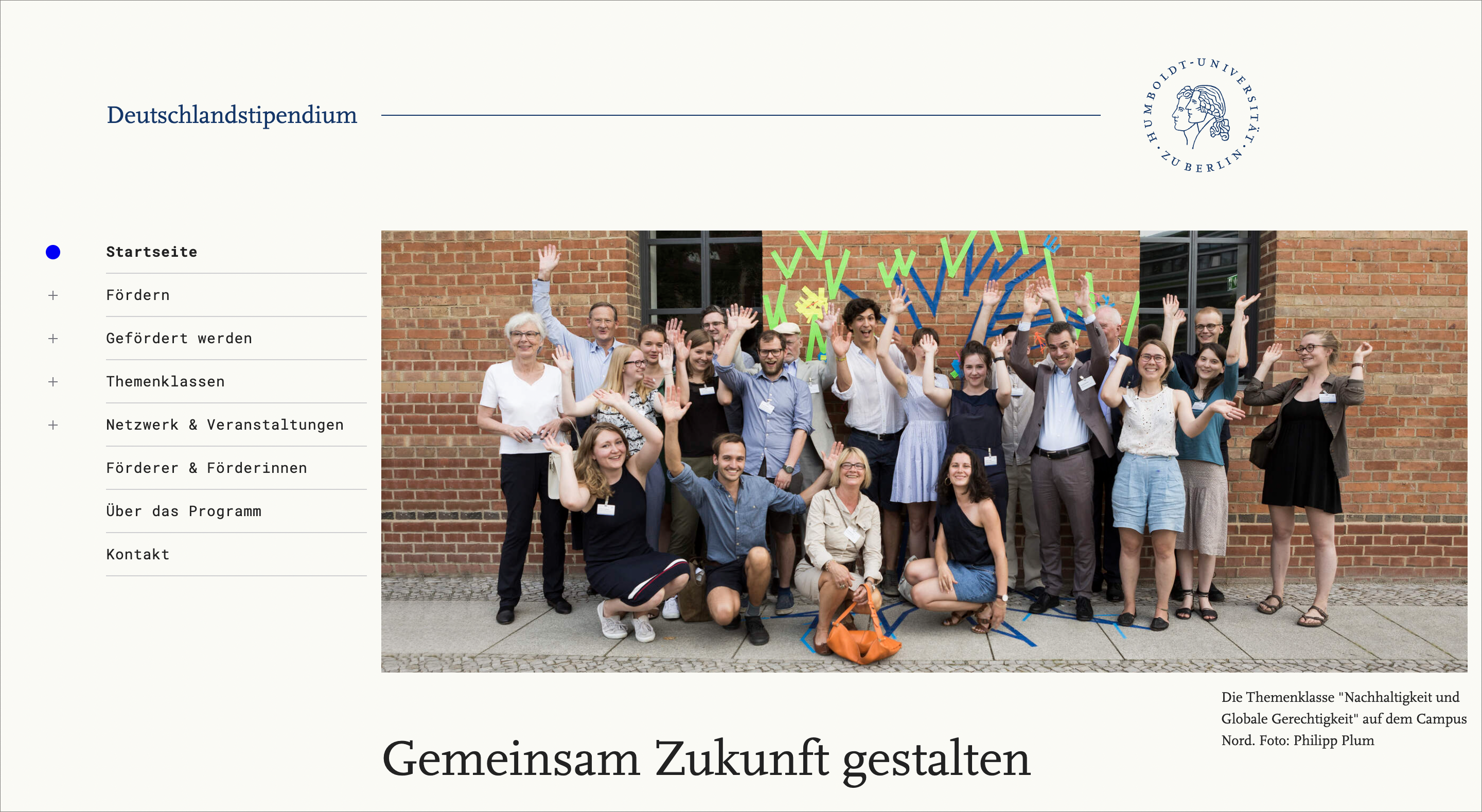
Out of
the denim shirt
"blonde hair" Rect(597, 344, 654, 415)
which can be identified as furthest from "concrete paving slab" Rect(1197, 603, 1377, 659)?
"blonde hair" Rect(597, 344, 654, 415)

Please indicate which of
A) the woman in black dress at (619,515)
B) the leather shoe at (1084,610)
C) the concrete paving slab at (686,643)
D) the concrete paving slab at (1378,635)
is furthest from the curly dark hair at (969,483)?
the concrete paving slab at (1378,635)

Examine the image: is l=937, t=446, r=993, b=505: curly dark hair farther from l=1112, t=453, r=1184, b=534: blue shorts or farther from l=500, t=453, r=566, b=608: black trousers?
l=500, t=453, r=566, b=608: black trousers

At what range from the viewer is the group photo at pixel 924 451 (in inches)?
173

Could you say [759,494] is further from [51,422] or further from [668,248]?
[51,422]

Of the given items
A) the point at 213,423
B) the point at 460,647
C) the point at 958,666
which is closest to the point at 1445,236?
the point at 958,666

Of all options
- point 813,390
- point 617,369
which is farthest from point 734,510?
point 813,390

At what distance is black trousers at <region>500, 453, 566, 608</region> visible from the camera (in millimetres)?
4781

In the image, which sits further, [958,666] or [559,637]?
[559,637]

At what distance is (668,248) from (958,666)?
11.8 ft

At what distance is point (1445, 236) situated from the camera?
5.57 m

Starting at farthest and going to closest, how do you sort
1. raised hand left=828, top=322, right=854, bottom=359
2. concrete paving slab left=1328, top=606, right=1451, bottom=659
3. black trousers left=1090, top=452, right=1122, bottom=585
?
black trousers left=1090, top=452, right=1122, bottom=585 < raised hand left=828, top=322, right=854, bottom=359 < concrete paving slab left=1328, top=606, right=1451, bottom=659

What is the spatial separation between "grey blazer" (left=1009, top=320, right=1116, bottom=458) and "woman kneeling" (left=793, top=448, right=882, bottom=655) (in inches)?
45.2

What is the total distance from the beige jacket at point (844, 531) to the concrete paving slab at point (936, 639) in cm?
→ 37

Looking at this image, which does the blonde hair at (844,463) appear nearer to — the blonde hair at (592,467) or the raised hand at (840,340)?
the raised hand at (840,340)
